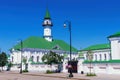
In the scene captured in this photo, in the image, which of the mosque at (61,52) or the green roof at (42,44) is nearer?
the mosque at (61,52)

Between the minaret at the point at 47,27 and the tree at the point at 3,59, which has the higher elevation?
the minaret at the point at 47,27

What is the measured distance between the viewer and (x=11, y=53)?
4176 inches

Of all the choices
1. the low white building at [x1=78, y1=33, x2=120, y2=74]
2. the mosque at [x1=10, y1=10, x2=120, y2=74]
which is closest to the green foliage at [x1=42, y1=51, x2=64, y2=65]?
the mosque at [x1=10, y1=10, x2=120, y2=74]

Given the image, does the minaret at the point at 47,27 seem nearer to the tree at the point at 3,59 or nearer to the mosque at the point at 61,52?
the mosque at the point at 61,52

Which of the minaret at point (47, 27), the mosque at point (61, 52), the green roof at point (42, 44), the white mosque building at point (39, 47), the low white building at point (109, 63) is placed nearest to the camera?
the low white building at point (109, 63)

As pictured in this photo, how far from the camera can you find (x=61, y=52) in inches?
4392


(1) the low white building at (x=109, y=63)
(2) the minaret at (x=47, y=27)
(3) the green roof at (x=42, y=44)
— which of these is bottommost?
(1) the low white building at (x=109, y=63)

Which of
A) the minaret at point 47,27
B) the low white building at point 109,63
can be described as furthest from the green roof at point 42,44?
the low white building at point 109,63

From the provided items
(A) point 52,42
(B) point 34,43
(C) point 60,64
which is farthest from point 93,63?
(A) point 52,42

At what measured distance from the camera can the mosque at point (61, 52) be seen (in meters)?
48.5

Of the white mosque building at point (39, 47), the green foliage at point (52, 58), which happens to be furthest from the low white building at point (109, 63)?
the white mosque building at point (39, 47)

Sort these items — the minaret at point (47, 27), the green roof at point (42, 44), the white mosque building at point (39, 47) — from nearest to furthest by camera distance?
the white mosque building at point (39, 47), the green roof at point (42, 44), the minaret at point (47, 27)

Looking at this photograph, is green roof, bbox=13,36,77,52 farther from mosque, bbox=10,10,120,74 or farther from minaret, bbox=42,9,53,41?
minaret, bbox=42,9,53,41

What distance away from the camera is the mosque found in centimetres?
4853
